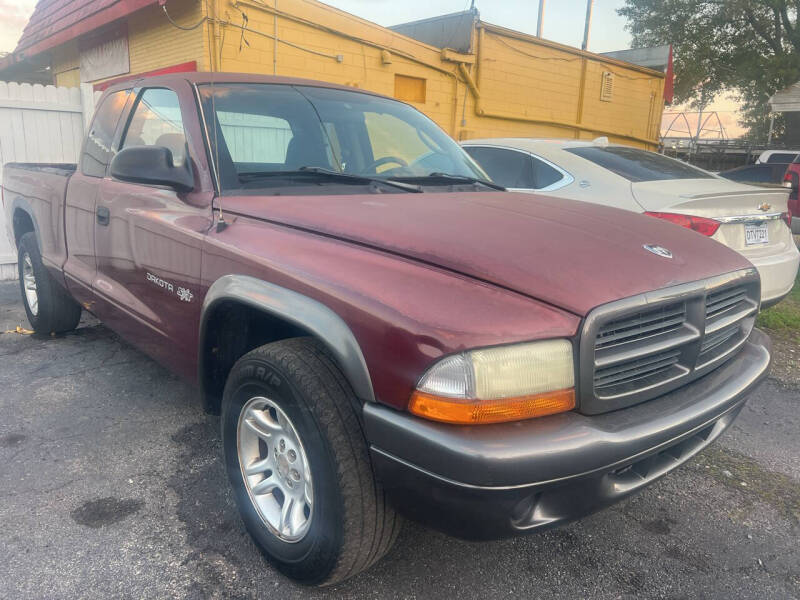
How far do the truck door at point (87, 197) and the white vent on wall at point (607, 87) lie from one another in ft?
45.7

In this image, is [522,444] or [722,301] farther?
[722,301]

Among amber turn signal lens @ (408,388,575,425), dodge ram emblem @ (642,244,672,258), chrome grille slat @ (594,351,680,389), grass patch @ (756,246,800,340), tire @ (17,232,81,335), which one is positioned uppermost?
dodge ram emblem @ (642,244,672,258)

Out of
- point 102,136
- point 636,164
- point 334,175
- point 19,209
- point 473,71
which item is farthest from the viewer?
point 473,71

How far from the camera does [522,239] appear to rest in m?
2.04

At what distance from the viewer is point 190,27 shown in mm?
8688

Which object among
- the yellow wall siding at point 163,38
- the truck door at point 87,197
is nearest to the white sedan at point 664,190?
the truck door at point 87,197

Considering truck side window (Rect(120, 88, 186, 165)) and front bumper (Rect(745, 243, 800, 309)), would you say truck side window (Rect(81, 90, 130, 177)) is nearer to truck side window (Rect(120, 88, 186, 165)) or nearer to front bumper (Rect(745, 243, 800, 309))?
truck side window (Rect(120, 88, 186, 165))

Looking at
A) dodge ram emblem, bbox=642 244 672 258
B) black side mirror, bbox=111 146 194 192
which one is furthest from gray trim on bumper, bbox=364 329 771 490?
black side mirror, bbox=111 146 194 192

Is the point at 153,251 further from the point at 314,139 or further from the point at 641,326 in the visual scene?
the point at 641,326

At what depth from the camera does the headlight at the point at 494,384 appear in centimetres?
163

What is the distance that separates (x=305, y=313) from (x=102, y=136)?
2542 millimetres

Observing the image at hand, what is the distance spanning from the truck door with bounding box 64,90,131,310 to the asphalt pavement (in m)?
0.76

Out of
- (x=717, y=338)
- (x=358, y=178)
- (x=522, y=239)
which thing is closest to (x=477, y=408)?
(x=522, y=239)

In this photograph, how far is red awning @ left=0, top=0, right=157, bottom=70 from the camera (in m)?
9.31
